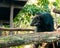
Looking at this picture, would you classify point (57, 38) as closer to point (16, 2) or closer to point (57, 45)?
point (57, 45)

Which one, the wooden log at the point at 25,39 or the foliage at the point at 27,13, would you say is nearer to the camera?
the wooden log at the point at 25,39

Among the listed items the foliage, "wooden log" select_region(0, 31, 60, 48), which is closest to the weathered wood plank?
"wooden log" select_region(0, 31, 60, 48)

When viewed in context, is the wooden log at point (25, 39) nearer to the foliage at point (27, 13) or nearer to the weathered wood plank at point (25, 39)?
the weathered wood plank at point (25, 39)

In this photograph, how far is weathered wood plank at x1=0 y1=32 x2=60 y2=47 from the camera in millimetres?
2898

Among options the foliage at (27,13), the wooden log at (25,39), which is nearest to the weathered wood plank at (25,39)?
the wooden log at (25,39)

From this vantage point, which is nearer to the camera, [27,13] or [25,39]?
[25,39]

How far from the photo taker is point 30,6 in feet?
40.0

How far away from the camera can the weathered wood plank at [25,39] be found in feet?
9.51

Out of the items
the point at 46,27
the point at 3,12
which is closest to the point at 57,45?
the point at 46,27

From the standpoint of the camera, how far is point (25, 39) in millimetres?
3127

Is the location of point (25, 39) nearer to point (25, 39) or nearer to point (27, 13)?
point (25, 39)

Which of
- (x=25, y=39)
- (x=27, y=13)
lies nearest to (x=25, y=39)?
(x=25, y=39)

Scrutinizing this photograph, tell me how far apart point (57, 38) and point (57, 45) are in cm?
176

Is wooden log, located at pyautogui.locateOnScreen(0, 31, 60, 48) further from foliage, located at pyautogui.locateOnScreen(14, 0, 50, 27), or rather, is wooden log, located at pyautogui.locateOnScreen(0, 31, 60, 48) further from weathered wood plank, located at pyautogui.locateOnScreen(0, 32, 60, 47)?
foliage, located at pyautogui.locateOnScreen(14, 0, 50, 27)
